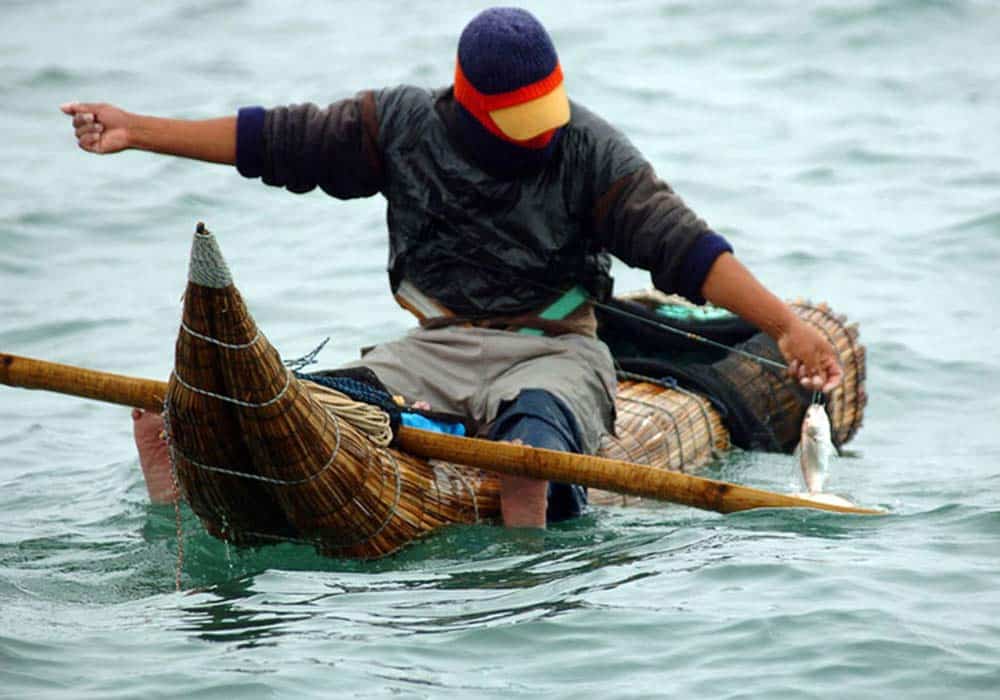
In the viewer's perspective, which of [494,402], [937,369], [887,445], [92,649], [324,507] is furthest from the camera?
[937,369]

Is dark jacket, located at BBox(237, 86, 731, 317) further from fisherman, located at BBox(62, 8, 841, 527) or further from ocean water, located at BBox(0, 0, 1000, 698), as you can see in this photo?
ocean water, located at BBox(0, 0, 1000, 698)

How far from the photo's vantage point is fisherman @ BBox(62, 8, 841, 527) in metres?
5.77

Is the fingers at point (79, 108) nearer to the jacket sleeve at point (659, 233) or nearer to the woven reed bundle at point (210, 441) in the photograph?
the woven reed bundle at point (210, 441)

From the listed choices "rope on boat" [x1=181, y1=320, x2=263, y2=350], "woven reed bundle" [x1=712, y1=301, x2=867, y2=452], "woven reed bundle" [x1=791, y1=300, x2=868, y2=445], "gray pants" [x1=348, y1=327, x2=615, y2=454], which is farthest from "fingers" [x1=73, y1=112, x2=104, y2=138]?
"woven reed bundle" [x1=791, y1=300, x2=868, y2=445]

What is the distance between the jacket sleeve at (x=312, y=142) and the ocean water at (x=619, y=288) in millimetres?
1298

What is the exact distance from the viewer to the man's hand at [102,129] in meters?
5.90

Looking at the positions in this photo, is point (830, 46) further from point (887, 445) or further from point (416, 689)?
point (416, 689)

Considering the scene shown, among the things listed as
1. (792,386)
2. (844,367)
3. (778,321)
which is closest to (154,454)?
(778,321)

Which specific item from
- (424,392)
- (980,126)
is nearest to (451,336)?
(424,392)

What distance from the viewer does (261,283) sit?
35.4 feet

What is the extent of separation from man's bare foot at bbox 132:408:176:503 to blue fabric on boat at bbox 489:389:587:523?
43.7 inches

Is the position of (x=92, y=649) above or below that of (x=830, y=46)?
below

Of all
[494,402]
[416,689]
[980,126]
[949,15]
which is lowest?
[416,689]

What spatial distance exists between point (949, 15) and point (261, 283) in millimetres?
8495
